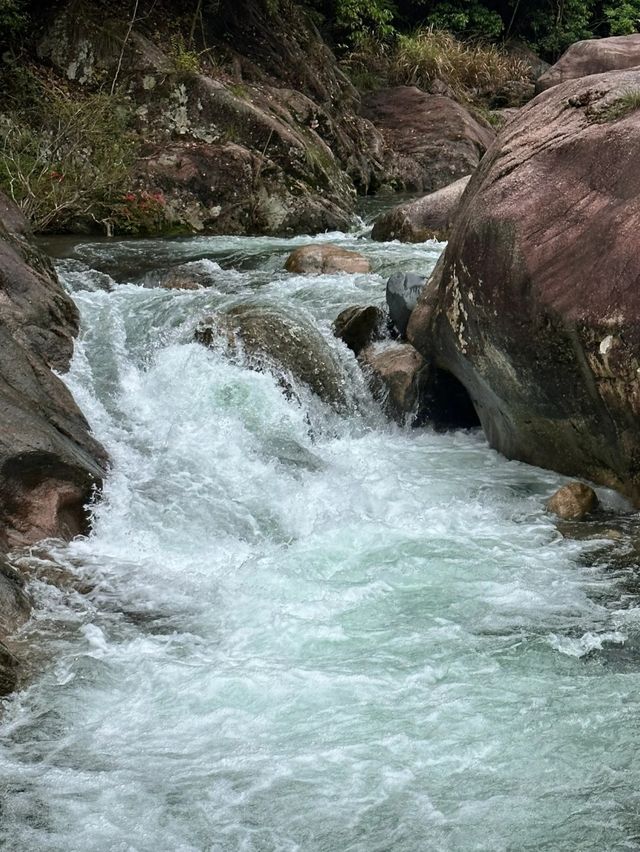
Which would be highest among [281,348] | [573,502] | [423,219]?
[423,219]

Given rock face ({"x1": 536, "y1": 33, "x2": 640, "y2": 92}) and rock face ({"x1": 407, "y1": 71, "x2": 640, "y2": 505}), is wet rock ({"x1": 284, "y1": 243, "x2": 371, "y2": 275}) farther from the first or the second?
rock face ({"x1": 407, "y1": 71, "x2": 640, "y2": 505})

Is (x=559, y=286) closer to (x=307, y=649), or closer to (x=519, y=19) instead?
(x=307, y=649)

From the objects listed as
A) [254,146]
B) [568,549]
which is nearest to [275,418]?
[568,549]

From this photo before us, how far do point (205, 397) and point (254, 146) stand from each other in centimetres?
737

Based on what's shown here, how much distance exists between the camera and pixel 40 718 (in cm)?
428

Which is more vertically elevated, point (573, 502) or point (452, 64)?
point (452, 64)

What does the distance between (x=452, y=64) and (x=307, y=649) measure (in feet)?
65.1

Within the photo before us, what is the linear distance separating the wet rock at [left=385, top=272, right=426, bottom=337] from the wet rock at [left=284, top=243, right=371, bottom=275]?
1693mm

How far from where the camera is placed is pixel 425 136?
62.3 ft

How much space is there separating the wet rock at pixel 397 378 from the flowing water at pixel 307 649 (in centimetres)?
28

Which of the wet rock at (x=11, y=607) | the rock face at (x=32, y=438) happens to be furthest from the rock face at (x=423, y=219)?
the wet rock at (x=11, y=607)

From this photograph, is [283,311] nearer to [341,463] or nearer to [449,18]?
[341,463]

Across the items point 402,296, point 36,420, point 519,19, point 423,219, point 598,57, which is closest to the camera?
point 36,420

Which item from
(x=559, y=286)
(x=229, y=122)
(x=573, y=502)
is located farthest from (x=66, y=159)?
(x=573, y=502)
